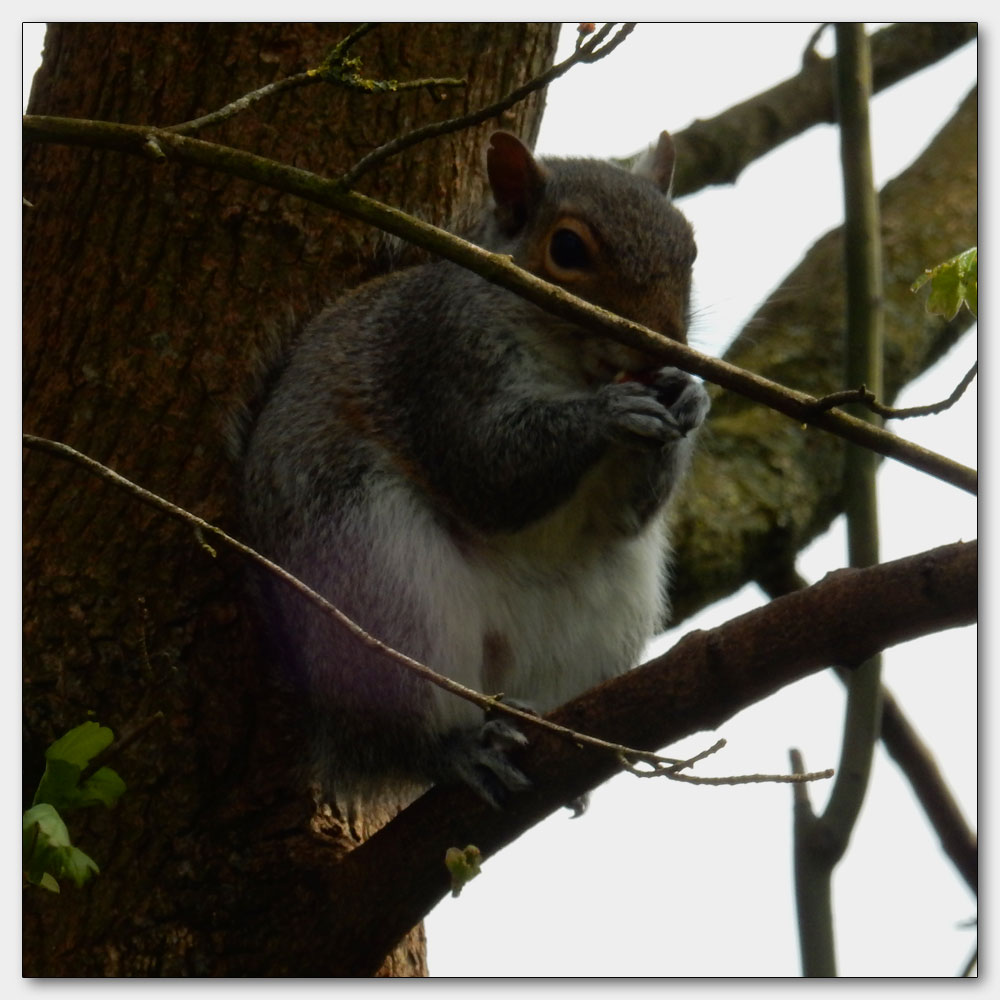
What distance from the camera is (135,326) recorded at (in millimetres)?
2508

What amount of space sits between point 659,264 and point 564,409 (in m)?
0.30

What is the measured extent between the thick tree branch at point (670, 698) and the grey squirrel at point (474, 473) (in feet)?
0.48

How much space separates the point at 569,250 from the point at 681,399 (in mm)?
366

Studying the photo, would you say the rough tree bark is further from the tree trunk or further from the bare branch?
the bare branch

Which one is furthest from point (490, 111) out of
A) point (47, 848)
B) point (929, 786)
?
point (929, 786)

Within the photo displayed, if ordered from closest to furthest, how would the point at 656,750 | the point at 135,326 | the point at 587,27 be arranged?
the point at 587,27, the point at 656,750, the point at 135,326

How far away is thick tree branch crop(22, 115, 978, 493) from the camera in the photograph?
1.50m

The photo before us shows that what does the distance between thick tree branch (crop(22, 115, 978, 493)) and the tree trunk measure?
0.86m

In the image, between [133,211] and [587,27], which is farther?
[133,211]

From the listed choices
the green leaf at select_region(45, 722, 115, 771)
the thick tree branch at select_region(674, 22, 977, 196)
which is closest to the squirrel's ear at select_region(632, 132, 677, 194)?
the thick tree branch at select_region(674, 22, 977, 196)

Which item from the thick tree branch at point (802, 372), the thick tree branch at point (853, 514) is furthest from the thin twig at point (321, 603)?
the thick tree branch at point (802, 372)

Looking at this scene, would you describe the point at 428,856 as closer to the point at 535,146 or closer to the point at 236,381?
the point at 236,381

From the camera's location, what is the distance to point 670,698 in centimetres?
183

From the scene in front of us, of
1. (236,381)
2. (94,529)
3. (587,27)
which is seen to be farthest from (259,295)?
(587,27)
